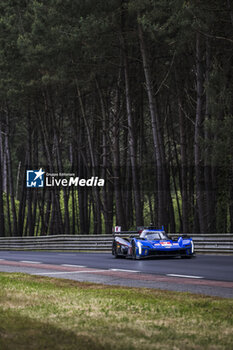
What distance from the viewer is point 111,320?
295 inches

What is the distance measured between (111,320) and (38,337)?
133cm

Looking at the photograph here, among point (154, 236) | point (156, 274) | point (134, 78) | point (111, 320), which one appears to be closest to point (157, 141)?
point (134, 78)

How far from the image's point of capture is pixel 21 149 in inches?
3051

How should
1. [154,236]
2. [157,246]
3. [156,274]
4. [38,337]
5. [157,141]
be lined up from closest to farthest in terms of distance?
[38,337], [156,274], [157,246], [154,236], [157,141]

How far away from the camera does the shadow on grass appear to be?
5910 millimetres

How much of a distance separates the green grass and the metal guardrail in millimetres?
14327

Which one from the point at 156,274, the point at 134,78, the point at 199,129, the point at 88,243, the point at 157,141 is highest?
the point at 134,78

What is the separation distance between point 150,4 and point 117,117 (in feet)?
24.0

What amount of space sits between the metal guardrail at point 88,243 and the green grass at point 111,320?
47.0 ft

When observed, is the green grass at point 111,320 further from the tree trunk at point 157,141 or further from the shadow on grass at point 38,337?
the tree trunk at point 157,141

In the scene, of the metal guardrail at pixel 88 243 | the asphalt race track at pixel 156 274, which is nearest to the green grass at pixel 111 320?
the asphalt race track at pixel 156 274

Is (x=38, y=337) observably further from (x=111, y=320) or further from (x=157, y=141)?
(x=157, y=141)

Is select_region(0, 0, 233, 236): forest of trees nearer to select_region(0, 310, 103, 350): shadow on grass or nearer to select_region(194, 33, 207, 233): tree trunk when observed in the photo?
select_region(194, 33, 207, 233): tree trunk

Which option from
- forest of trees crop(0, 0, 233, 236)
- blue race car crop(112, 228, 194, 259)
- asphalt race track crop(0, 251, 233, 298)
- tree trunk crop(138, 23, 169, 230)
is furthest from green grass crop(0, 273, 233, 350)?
tree trunk crop(138, 23, 169, 230)
